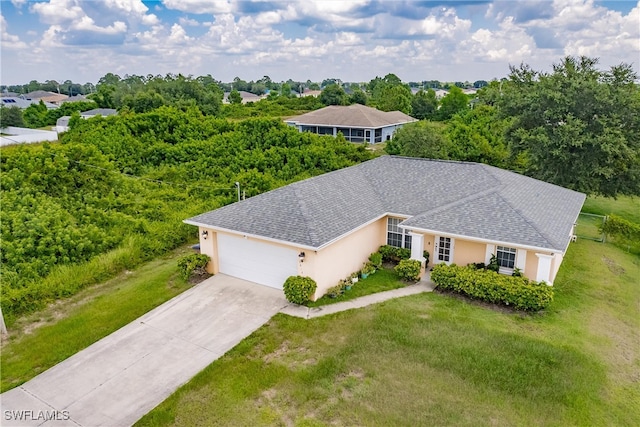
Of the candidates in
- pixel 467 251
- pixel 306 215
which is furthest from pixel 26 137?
pixel 467 251

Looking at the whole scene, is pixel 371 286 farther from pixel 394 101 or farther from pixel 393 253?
pixel 394 101

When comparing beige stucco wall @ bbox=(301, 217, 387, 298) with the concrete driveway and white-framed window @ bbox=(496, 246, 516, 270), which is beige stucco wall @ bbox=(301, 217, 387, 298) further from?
white-framed window @ bbox=(496, 246, 516, 270)

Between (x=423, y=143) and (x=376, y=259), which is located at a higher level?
(x=423, y=143)

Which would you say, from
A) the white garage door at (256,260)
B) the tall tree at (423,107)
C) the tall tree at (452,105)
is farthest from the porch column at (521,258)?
the tall tree at (423,107)

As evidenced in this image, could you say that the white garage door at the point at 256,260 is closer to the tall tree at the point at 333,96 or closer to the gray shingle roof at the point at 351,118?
the gray shingle roof at the point at 351,118

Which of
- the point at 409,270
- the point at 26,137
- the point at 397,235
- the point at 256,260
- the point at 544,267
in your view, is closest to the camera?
the point at 544,267

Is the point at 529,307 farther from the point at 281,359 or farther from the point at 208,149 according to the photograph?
the point at 208,149
